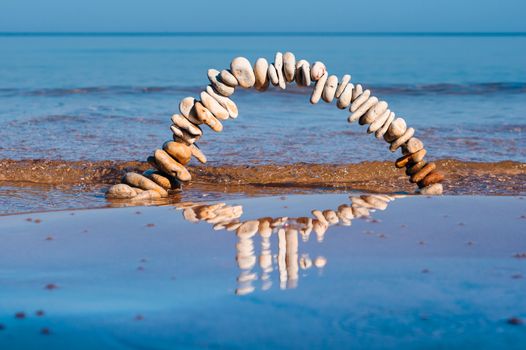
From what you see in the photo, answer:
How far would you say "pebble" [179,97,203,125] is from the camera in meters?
4.99

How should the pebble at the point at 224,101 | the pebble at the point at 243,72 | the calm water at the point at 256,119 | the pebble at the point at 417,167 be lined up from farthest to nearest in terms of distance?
the calm water at the point at 256,119 < the pebble at the point at 417,167 < the pebble at the point at 224,101 < the pebble at the point at 243,72

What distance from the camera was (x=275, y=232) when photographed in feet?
12.8

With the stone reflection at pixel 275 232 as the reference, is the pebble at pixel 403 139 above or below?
above

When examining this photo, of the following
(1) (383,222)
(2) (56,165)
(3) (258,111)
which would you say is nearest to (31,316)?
(1) (383,222)

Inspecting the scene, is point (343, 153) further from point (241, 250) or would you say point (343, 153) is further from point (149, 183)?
point (241, 250)

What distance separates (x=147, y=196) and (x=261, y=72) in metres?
1.03

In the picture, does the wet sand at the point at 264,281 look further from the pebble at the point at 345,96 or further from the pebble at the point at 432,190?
the pebble at the point at 345,96

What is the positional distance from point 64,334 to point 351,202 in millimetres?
2434

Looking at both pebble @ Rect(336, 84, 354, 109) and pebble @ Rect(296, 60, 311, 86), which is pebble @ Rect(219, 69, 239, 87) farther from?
pebble @ Rect(336, 84, 354, 109)

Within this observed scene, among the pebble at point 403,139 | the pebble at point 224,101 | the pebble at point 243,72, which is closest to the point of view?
the pebble at point 243,72

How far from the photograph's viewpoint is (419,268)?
329cm

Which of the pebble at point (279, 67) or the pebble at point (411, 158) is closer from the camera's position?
the pebble at point (279, 67)

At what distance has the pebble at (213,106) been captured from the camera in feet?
16.4

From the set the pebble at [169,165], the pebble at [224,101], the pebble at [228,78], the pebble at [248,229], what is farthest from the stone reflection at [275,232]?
the pebble at [228,78]
